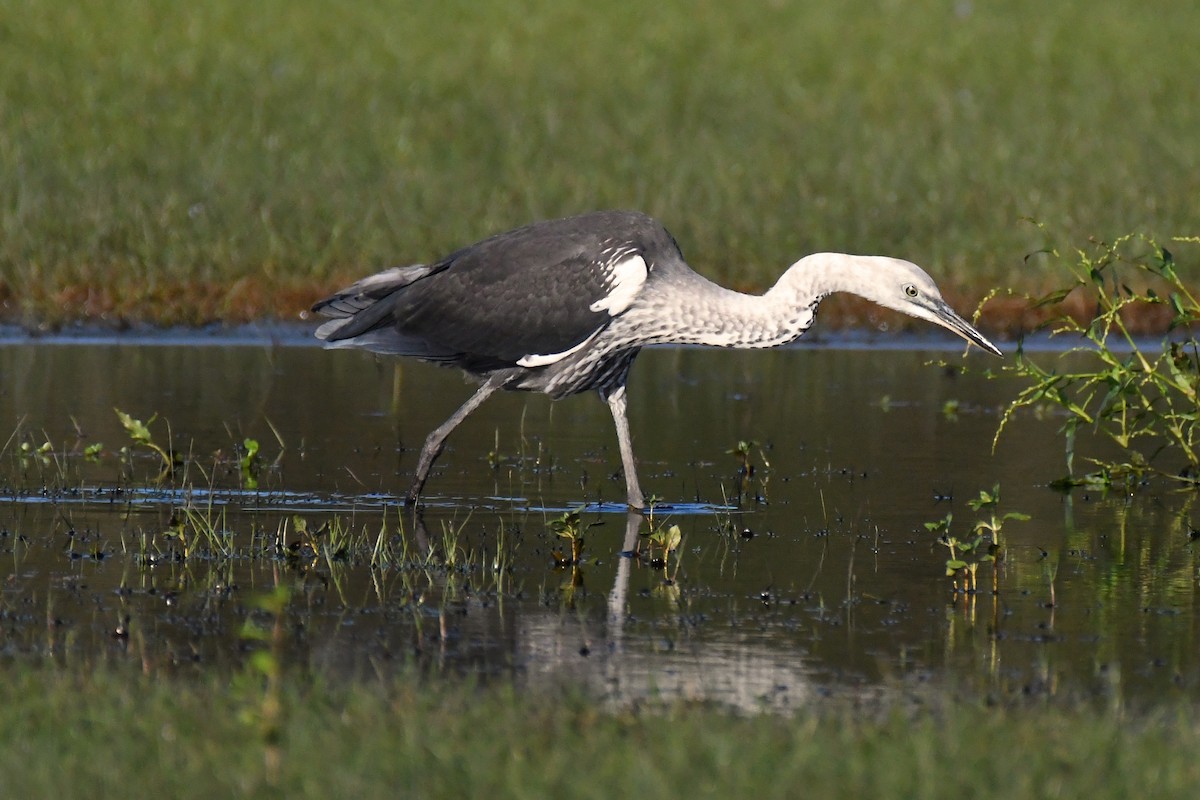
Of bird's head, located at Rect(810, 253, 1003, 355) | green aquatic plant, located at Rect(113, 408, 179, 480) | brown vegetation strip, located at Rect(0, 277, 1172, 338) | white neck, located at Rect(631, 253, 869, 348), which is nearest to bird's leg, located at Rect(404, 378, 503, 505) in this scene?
white neck, located at Rect(631, 253, 869, 348)

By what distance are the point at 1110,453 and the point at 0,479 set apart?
559 centimetres

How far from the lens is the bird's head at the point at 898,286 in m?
9.41

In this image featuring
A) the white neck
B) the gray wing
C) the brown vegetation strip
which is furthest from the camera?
the brown vegetation strip

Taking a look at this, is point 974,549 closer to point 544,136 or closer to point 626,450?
point 626,450

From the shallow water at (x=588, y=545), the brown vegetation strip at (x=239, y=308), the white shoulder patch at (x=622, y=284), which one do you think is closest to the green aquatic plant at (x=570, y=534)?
the shallow water at (x=588, y=545)

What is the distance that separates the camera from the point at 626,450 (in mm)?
9914

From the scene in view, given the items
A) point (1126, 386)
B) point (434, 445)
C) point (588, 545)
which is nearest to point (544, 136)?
point (434, 445)

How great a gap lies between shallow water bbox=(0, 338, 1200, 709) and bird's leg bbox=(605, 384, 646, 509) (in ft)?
0.43

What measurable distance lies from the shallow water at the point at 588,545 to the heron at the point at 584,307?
581 millimetres

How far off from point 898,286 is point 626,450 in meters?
1.41

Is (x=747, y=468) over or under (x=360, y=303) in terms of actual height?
under

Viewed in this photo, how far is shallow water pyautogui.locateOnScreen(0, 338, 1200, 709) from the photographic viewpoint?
6.80 meters

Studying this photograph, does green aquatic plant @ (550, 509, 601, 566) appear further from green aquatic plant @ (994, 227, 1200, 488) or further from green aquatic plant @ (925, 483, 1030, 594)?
green aquatic plant @ (994, 227, 1200, 488)

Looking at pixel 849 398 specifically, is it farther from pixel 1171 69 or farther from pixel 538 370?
pixel 1171 69
